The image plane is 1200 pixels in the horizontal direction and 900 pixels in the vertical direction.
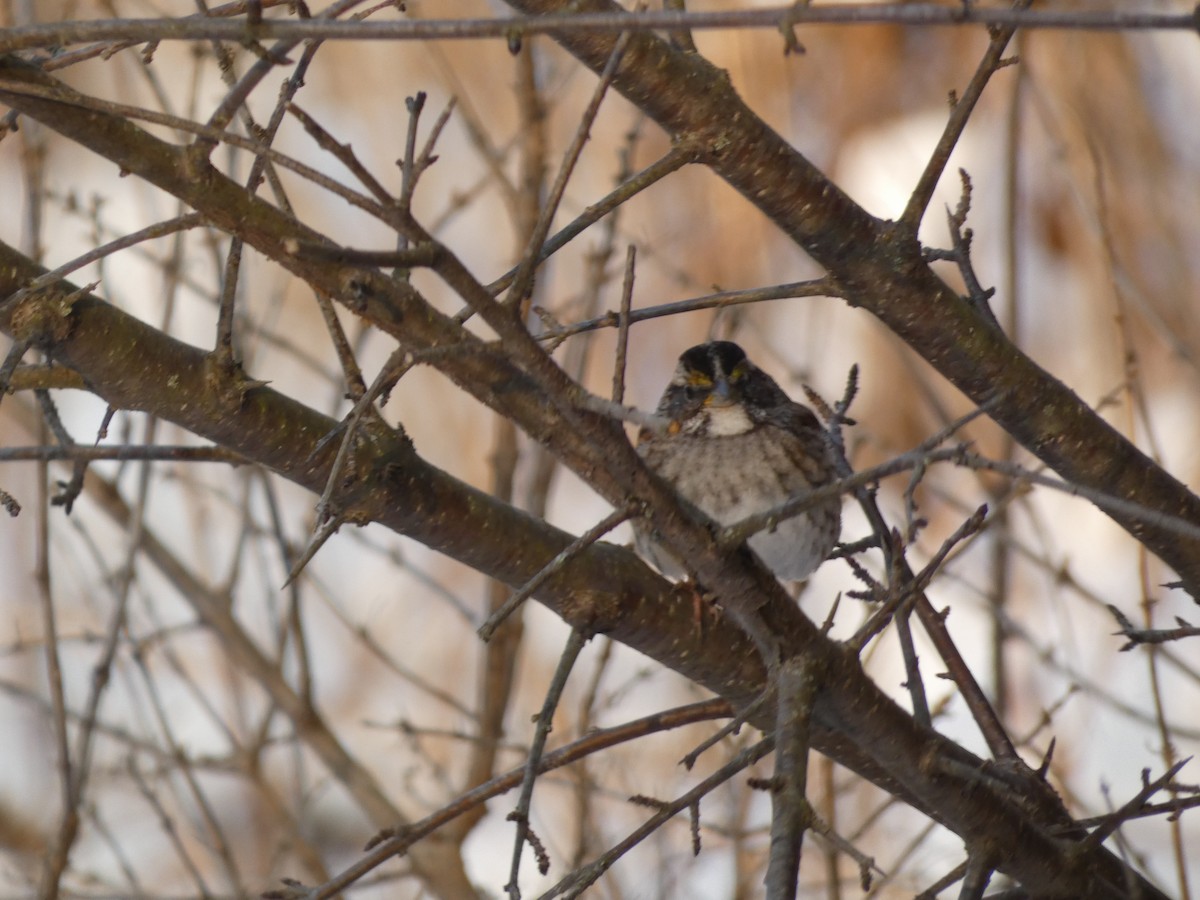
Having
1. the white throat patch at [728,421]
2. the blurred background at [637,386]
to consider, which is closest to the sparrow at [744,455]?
the white throat patch at [728,421]

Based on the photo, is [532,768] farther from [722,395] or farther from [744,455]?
[722,395]

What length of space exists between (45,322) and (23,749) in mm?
5641

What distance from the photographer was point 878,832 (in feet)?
18.3

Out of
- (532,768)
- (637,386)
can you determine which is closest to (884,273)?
(532,768)

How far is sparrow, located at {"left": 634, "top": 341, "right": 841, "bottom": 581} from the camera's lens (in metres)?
3.26

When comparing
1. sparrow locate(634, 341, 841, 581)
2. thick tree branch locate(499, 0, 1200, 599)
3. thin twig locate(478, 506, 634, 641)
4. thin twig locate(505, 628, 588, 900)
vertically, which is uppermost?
sparrow locate(634, 341, 841, 581)

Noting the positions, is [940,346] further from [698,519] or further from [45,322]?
[45,322]

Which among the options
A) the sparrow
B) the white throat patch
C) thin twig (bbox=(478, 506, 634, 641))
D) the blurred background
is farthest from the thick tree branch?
the blurred background

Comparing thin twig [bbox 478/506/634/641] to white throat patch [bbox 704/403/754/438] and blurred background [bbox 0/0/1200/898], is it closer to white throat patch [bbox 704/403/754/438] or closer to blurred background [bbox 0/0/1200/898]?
white throat patch [bbox 704/403/754/438]

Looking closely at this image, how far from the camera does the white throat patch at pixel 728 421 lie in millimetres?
3488

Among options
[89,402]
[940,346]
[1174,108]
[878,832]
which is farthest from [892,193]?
[940,346]

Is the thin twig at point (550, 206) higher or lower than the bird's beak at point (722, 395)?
lower

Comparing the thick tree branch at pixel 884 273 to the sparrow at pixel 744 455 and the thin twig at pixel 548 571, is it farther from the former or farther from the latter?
the sparrow at pixel 744 455

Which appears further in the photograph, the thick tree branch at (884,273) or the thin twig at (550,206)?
the thick tree branch at (884,273)
